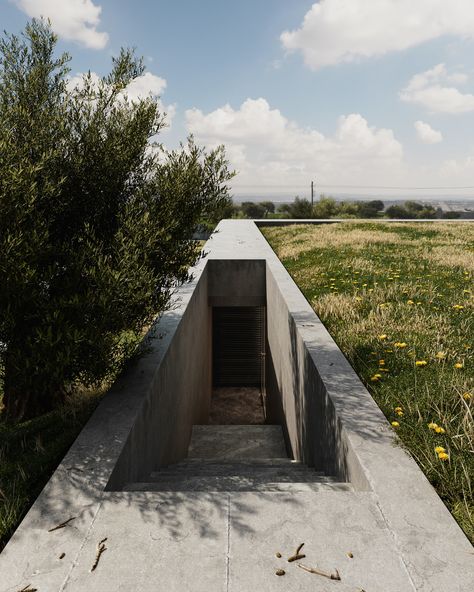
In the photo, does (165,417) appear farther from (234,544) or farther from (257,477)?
(234,544)

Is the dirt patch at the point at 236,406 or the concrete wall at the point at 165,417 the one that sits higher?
the concrete wall at the point at 165,417

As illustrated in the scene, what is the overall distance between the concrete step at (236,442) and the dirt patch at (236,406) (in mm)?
4906

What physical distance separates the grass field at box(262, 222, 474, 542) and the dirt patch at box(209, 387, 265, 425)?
6.98 m

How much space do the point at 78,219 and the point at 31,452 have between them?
2513 millimetres

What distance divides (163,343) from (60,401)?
5.54ft

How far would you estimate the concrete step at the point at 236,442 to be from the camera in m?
10.2

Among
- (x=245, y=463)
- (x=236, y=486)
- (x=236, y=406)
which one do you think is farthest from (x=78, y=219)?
(x=236, y=406)

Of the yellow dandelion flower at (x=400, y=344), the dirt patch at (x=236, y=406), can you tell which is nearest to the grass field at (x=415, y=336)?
the yellow dandelion flower at (x=400, y=344)

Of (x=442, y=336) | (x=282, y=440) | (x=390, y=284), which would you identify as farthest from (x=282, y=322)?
(x=442, y=336)

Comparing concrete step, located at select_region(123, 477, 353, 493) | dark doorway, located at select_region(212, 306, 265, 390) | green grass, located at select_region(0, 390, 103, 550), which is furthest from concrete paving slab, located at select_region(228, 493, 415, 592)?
dark doorway, located at select_region(212, 306, 265, 390)

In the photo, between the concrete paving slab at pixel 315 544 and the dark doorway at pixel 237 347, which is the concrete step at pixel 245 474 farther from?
the dark doorway at pixel 237 347

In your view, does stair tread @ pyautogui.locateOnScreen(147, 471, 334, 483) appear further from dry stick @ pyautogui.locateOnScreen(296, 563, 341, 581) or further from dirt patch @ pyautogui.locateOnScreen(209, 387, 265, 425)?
dirt patch @ pyautogui.locateOnScreen(209, 387, 265, 425)

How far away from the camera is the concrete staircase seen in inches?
150

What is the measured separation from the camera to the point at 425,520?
2887 mm
